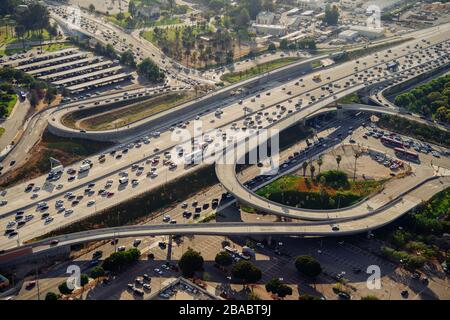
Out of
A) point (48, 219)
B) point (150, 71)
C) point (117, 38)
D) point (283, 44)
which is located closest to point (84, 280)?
point (48, 219)

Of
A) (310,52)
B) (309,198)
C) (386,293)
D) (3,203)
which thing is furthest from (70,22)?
(386,293)

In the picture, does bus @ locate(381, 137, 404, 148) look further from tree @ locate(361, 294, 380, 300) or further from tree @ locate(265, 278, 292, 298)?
tree @ locate(265, 278, 292, 298)

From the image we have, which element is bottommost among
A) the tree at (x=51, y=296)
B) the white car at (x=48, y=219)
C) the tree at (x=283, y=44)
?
the tree at (x=51, y=296)

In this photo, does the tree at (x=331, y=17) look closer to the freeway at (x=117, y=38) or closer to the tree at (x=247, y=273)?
the freeway at (x=117, y=38)

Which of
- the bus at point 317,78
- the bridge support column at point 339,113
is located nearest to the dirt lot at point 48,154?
the bridge support column at point 339,113

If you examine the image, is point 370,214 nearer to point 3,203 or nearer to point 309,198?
point 309,198

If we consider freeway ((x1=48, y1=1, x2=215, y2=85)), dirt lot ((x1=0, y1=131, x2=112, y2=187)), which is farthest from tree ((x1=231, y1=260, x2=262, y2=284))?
freeway ((x1=48, y1=1, x2=215, y2=85))
